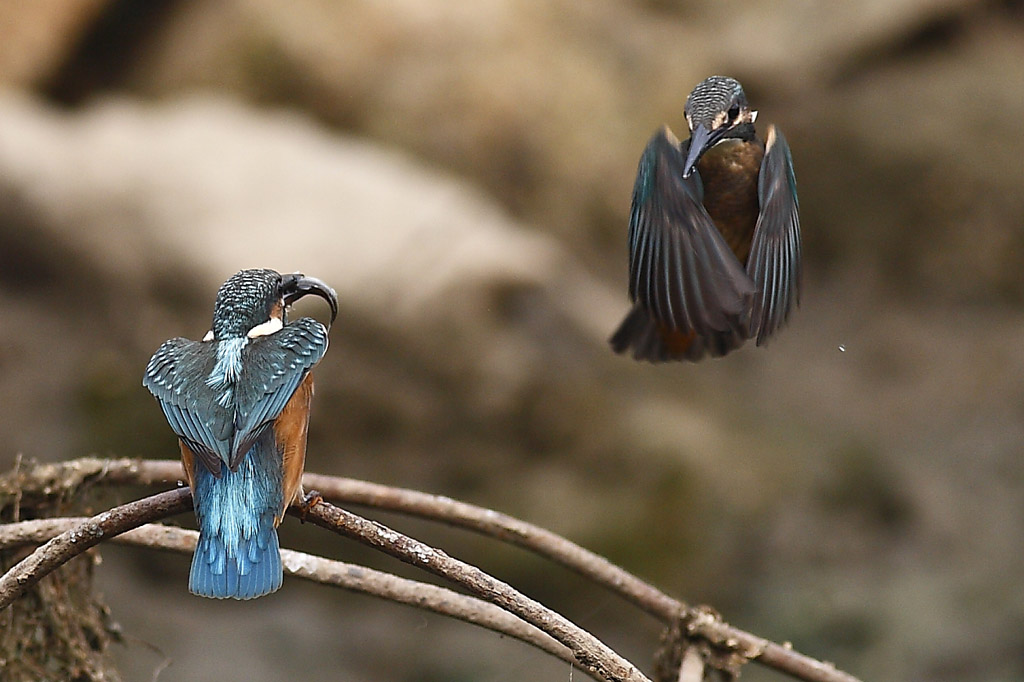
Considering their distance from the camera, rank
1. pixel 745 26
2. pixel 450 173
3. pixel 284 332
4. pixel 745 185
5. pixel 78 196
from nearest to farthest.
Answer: pixel 284 332, pixel 745 185, pixel 78 196, pixel 450 173, pixel 745 26

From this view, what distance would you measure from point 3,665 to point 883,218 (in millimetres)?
4193

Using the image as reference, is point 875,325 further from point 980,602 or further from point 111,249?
point 111,249

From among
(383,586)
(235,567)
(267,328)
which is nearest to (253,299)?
(267,328)

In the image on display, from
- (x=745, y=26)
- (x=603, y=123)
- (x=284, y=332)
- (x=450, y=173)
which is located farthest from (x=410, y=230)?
(x=284, y=332)

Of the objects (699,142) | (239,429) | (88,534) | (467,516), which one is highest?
(699,142)

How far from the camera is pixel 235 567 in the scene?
5.35 feet

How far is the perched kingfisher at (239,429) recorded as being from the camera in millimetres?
1632

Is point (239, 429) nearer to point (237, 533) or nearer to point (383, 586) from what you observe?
point (237, 533)

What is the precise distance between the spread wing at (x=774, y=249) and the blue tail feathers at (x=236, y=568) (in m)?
0.90

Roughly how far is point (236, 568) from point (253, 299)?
483mm

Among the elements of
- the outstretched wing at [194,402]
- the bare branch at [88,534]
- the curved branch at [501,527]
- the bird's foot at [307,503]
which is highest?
the curved branch at [501,527]

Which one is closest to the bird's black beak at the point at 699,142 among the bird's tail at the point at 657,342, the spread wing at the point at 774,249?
the spread wing at the point at 774,249

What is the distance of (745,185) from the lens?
7.19ft

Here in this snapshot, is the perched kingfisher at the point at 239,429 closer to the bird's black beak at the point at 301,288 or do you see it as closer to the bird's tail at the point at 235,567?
the bird's tail at the point at 235,567
